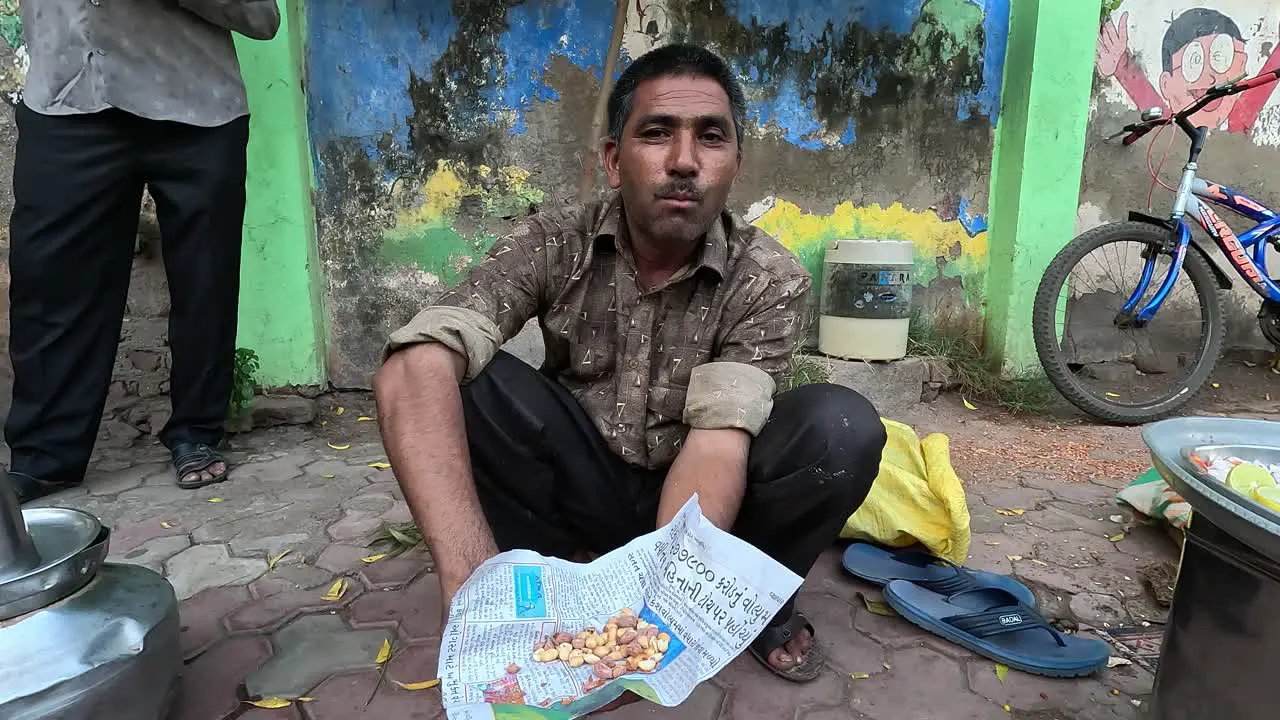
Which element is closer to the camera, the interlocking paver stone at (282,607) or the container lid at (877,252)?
the interlocking paver stone at (282,607)

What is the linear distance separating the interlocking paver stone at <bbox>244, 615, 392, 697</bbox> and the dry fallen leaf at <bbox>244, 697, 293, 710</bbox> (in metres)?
0.02

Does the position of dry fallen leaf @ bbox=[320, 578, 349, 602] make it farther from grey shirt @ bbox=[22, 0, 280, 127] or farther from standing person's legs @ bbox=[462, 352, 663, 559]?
grey shirt @ bbox=[22, 0, 280, 127]

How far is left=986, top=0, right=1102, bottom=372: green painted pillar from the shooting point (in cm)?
323

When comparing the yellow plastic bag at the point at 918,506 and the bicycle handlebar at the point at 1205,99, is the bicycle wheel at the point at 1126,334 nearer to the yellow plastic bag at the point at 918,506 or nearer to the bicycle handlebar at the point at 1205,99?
the bicycle handlebar at the point at 1205,99

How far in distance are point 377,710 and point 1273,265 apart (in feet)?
16.0

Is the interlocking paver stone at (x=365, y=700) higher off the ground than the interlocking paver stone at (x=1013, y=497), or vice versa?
the interlocking paver stone at (x=365, y=700)

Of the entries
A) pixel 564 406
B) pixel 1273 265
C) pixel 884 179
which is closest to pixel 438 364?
pixel 564 406

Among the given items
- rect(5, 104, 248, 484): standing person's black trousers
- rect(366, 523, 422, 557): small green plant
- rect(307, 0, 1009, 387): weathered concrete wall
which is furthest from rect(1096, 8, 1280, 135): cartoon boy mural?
rect(5, 104, 248, 484): standing person's black trousers

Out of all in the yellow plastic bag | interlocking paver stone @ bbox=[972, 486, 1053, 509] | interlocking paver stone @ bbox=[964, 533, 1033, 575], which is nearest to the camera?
the yellow plastic bag

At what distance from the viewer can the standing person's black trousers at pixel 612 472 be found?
135 cm

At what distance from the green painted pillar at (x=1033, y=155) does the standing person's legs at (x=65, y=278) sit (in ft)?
11.7

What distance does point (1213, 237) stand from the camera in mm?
3246

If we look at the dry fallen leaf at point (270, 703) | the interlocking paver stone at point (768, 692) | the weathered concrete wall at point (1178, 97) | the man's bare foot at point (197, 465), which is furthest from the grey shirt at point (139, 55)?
the weathered concrete wall at point (1178, 97)

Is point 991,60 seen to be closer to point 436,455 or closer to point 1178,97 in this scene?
point 1178,97
